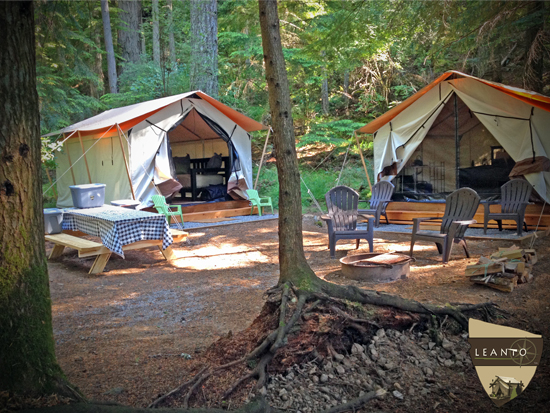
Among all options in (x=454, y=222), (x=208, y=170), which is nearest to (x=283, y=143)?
(x=454, y=222)

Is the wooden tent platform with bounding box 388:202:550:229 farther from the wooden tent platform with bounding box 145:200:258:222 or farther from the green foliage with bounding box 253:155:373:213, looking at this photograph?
the wooden tent platform with bounding box 145:200:258:222

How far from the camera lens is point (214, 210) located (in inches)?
423

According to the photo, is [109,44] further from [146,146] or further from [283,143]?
[283,143]

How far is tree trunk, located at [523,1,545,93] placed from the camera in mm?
8086

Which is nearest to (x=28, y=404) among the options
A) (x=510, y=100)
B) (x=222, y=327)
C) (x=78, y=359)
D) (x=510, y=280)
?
(x=78, y=359)

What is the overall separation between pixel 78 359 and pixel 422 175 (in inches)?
324

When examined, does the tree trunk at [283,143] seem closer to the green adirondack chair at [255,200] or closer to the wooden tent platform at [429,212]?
the wooden tent platform at [429,212]

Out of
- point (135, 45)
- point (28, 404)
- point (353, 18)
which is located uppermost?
point (135, 45)

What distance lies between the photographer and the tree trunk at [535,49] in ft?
26.5

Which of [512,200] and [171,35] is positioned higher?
[171,35]

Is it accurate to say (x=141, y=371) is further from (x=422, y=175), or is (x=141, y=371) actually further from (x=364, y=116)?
(x=364, y=116)

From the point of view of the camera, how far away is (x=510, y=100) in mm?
8219

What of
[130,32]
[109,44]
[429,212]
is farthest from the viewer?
[130,32]

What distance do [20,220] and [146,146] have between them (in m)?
7.86
